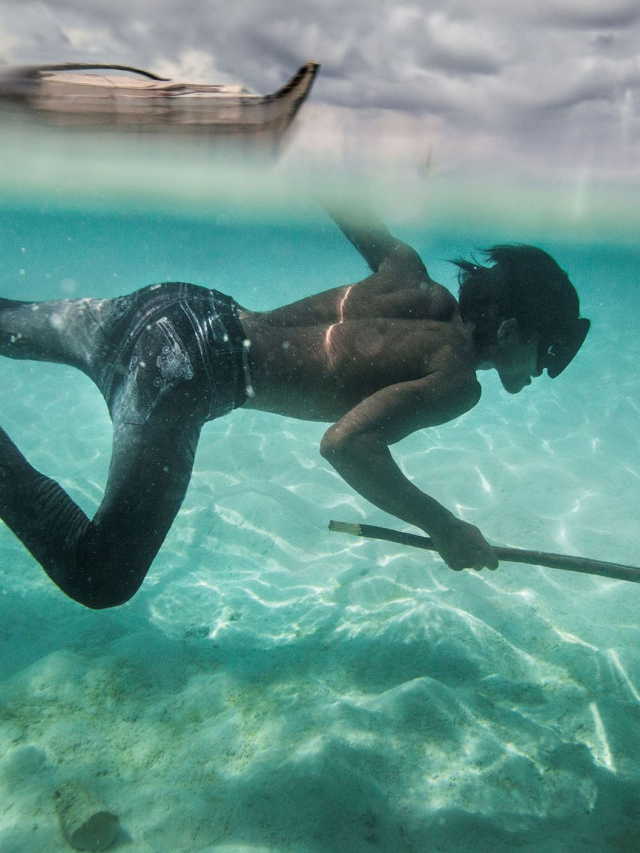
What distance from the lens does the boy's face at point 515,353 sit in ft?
8.95

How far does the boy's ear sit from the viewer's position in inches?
107

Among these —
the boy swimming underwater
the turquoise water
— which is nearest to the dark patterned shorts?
the boy swimming underwater

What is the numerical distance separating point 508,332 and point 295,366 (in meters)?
1.28

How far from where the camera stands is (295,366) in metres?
2.76

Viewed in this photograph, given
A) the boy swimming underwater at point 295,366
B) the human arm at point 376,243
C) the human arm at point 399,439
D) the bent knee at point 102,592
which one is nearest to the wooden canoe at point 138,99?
the human arm at point 376,243

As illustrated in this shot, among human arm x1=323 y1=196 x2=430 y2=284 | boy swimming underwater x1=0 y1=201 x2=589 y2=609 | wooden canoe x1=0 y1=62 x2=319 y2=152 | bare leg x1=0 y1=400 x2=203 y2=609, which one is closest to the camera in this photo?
bare leg x1=0 y1=400 x2=203 y2=609

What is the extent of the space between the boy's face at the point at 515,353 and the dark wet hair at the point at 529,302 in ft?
0.14

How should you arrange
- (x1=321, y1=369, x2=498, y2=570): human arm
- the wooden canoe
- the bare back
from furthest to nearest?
the wooden canoe < the bare back < (x1=321, y1=369, x2=498, y2=570): human arm

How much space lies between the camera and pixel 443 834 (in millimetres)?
2076

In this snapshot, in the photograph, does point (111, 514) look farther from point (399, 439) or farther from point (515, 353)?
point (515, 353)

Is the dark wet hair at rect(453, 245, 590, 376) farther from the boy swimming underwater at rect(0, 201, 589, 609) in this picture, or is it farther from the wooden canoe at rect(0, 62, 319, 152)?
the wooden canoe at rect(0, 62, 319, 152)

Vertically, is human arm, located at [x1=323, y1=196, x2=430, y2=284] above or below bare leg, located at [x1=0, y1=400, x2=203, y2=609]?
above

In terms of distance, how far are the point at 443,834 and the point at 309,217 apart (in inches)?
1345

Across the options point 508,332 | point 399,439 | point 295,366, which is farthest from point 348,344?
point 508,332
